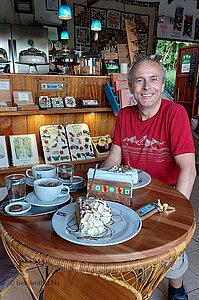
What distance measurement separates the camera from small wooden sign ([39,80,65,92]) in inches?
121

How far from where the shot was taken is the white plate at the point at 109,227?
0.87 metres

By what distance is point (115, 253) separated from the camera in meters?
0.83

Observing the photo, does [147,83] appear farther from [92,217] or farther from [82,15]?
[82,15]

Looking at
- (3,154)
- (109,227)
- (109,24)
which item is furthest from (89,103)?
(109,24)

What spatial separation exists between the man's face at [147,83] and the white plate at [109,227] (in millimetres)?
860

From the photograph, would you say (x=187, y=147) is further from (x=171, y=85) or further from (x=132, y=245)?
(x=171, y=85)

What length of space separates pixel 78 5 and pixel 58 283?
21.1 ft

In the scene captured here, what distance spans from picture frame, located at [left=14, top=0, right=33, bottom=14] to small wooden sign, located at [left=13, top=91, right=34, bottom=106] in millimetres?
4125

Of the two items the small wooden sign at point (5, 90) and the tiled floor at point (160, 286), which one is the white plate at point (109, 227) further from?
the small wooden sign at point (5, 90)

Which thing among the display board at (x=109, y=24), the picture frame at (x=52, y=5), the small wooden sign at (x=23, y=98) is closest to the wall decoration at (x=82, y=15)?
the display board at (x=109, y=24)

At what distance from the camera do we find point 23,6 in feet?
19.6

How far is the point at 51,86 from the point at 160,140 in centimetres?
188

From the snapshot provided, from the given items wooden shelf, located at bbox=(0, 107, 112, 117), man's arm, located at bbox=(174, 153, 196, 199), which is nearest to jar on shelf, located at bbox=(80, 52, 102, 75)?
wooden shelf, located at bbox=(0, 107, 112, 117)

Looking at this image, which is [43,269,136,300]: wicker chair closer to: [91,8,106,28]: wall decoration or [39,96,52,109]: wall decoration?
[39,96,52,109]: wall decoration
